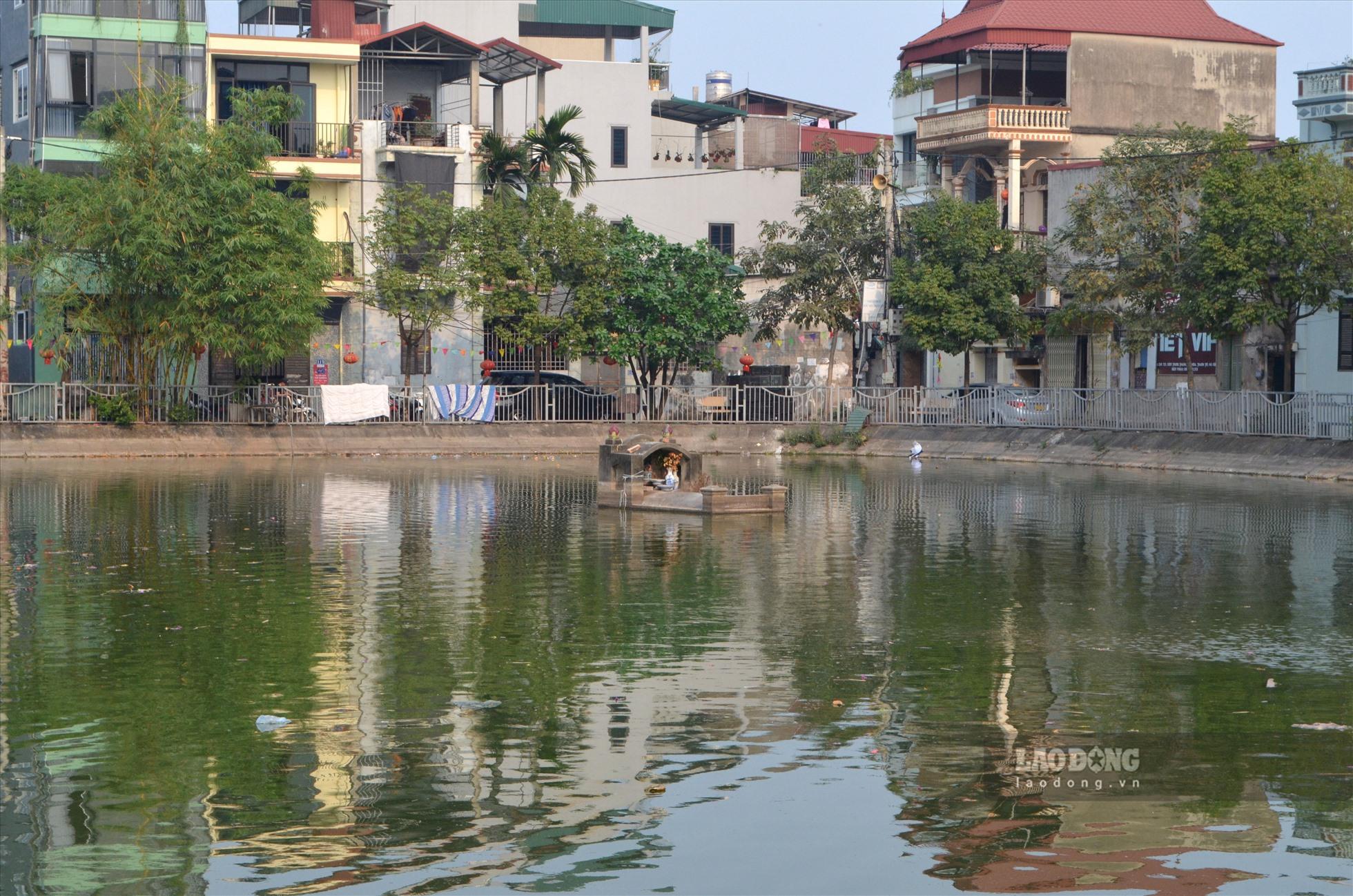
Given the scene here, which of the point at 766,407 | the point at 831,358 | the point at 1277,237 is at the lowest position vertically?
the point at 766,407

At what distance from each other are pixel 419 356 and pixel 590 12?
19864 millimetres

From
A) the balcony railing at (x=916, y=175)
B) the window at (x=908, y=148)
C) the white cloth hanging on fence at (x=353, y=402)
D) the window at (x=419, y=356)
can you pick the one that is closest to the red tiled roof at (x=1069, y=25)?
A: the balcony railing at (x=916, y=175)

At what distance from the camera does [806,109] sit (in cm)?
8675

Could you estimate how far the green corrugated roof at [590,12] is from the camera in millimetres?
68250

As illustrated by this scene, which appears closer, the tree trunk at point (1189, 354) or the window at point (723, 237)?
the tree trunk at point (1189, 354)

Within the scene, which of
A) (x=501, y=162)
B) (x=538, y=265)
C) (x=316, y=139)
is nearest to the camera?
(x=538, y=265)

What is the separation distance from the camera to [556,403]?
49.8 m

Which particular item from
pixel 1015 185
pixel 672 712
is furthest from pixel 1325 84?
pixel 672 712

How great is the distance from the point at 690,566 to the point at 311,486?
14.2m

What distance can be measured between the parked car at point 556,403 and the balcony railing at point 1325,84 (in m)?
21.1

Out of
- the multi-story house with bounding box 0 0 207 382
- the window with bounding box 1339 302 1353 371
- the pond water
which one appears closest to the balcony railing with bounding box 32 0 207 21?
the multi-story house with bounding box 0 0 207 382

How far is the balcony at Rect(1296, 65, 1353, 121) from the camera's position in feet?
157

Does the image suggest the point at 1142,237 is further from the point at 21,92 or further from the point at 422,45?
the point at 21,92

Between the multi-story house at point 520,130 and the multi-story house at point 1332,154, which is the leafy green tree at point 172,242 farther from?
the multi-story house at point 1332,154
